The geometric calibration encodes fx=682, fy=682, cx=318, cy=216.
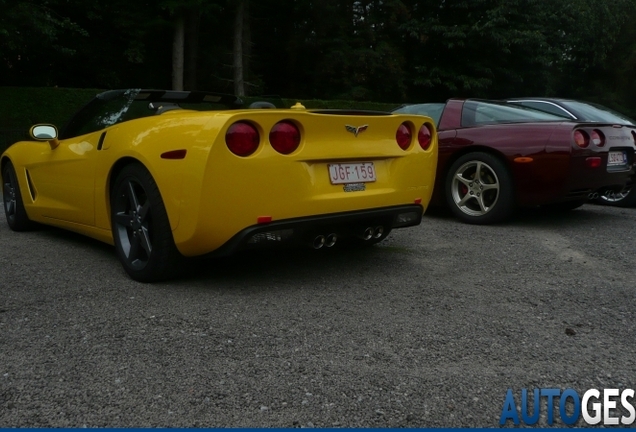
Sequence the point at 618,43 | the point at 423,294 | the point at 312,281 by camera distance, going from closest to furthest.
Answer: the point at 423,294 → the point at 312,281 → the point at 618,43

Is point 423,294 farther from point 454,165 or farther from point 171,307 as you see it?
point 454,165

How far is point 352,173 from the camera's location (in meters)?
4.06

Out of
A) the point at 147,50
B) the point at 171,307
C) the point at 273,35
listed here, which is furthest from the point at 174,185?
the point at 273,35

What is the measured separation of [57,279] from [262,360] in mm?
1978

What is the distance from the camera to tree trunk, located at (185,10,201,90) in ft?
84.8

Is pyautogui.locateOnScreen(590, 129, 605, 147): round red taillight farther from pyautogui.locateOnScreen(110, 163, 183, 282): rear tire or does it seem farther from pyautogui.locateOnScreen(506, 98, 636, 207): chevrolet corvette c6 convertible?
pyautogui.locateOnScreen(110, 163, 183, 282): rear tire

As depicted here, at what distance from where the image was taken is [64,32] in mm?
23734

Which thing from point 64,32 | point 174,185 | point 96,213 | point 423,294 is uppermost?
point 64,32

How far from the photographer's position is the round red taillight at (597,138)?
20.1ft

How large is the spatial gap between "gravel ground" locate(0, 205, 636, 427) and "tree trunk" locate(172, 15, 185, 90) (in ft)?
60.9

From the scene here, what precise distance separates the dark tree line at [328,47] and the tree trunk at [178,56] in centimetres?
4

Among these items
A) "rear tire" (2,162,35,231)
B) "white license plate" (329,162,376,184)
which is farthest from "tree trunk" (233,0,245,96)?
"white license plate" (329,162,376,184)

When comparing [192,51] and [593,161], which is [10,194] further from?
[192,51]

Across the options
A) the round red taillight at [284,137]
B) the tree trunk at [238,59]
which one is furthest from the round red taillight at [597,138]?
the tree trunk at [238,59]
